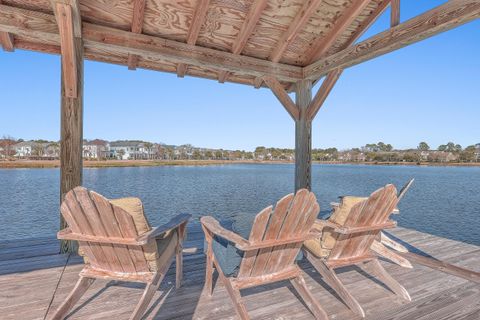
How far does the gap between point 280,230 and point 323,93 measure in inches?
123

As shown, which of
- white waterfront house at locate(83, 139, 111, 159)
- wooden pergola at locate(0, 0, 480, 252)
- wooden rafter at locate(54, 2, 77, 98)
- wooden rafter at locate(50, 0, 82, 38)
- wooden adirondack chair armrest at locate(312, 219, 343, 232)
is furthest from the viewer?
white waterfront house at locate(83, 139, 111, 159)

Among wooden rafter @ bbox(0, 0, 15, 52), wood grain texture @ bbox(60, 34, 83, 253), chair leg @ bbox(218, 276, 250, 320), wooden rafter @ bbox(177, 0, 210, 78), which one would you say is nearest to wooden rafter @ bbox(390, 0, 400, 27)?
wooden rafter @ bbox(177, 0, 210, 78)

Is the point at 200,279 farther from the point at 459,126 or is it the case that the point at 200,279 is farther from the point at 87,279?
the point at 459,126

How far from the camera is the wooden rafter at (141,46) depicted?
2.76m

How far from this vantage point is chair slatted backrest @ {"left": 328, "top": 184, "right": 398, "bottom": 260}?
1.93 metres

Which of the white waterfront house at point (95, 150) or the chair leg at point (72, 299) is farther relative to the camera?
the white waterfront house at point (95, 150)

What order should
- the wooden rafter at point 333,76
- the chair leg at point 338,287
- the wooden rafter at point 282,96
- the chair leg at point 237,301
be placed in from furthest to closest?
the wooden rafter at point 282,96, the wooden rafter at point 333,76, the chair leg at point 338,287, the chair leg at point 237,301

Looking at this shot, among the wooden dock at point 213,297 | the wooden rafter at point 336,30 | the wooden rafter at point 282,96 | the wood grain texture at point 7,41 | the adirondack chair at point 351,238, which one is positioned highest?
the wooden rafter at point 336,30

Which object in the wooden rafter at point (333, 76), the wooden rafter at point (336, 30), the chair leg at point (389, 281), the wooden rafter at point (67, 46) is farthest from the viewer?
the wooden rafter at point (333, 76)

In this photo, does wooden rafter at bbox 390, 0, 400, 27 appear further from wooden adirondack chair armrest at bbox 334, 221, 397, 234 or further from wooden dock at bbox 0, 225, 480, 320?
wooden dock at bbox 0, 225, 480, 320

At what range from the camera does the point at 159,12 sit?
3.10m

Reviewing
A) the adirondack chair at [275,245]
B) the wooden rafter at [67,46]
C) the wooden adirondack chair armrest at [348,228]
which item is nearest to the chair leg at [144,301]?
the adirondack chair at [275,245]

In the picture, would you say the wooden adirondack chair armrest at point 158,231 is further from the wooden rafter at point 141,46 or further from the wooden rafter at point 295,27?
the wooden rafter at point 295,27

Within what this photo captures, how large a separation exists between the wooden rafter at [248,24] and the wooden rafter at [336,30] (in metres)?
1.12
